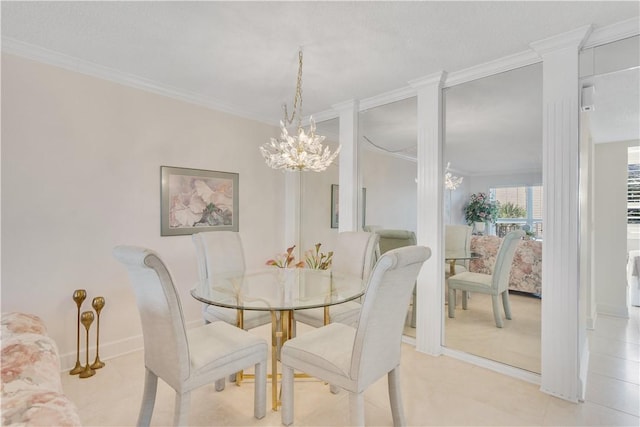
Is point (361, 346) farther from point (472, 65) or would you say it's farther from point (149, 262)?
point (472, 65)

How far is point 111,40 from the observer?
2359 millimetres

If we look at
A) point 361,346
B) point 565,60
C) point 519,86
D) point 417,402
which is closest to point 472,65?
point 519,86

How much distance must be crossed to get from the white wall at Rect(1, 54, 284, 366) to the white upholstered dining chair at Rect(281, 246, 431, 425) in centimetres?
197

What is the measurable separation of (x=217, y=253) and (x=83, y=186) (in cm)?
122

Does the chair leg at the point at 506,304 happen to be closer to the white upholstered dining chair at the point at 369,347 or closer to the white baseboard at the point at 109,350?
the white upholstered dining chair at the point at 369,347

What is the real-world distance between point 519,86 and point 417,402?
252cm

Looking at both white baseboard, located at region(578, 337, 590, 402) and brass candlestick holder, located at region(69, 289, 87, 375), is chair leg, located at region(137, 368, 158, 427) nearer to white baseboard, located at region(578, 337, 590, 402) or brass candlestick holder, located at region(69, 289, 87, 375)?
brass candlestick holder, located at region(69, 289, 87, 375)

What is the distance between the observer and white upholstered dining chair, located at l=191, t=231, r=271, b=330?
258 cm

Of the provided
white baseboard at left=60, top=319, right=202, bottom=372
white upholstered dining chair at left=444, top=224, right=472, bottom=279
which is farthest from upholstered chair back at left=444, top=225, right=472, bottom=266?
white baseboard at left=60, top=319, right=202, bottom=372

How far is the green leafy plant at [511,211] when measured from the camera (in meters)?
2.60

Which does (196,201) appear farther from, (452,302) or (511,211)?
(511,211)

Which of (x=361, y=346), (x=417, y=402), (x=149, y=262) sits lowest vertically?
(x=417, y=402)

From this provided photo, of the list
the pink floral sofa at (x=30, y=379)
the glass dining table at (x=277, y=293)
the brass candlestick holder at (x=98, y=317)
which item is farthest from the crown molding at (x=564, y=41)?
the brass candlestick holder at (x=98, y=317)

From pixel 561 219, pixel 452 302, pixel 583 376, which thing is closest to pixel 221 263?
pixel 452 302
